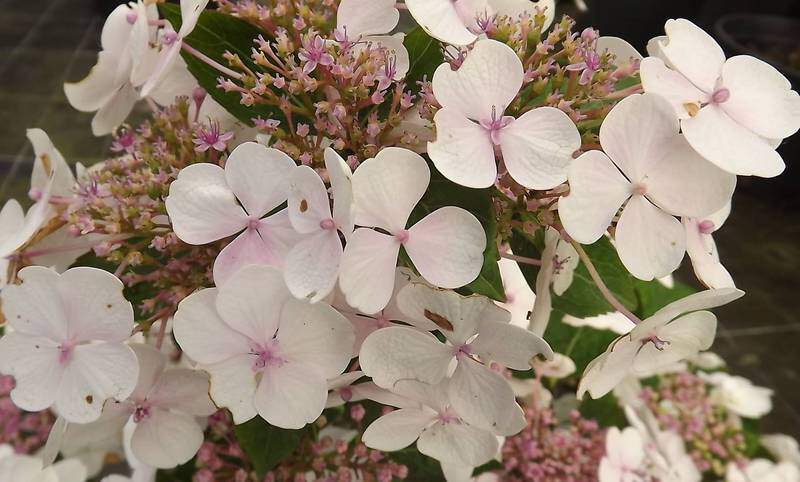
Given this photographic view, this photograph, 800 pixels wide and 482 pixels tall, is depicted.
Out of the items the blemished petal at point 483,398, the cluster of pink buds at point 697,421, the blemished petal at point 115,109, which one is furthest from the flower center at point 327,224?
the cluster of pink buds at point 697,421

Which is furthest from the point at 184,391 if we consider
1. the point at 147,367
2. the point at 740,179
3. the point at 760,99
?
the point at 740,179

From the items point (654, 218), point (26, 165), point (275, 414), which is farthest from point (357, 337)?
point (26, 165)

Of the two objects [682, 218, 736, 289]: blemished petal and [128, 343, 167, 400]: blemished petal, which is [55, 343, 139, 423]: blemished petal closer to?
[128, 343, 167, 400]: blemished petal

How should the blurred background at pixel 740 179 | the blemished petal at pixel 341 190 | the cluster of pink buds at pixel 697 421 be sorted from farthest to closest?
the blurred background at pixel 740 179, the cluster of pink buds at pixel 697 421, the blemished petal at pixel 341 190

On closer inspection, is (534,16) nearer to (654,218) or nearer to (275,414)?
(654,218)

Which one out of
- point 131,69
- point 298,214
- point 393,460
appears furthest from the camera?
point 393,460

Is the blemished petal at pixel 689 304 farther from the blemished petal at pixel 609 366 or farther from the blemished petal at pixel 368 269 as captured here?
the blemished petal at pixel 368 269
